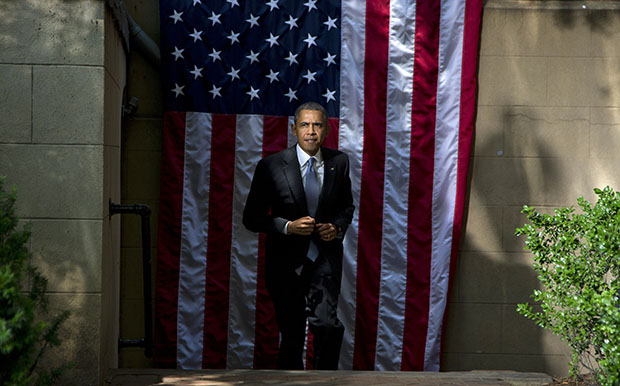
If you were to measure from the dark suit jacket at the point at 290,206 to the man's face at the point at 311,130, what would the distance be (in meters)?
0.11

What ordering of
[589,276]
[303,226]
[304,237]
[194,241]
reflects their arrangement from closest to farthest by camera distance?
[589,276] < [303,226] < [304,237] < [194,241]

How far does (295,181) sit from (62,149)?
1568 millimetres

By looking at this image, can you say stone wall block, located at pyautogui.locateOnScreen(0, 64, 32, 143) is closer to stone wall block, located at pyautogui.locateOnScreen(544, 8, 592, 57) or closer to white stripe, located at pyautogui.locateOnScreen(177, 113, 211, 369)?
white stripe, located at pyautogui.locateOnScreen(177, 113, 211, 369)

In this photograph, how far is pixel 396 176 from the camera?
22.5 feet

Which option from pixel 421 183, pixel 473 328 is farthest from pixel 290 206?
pixel 473 328

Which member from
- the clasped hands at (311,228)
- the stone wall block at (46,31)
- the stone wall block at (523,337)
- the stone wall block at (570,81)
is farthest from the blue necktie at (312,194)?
the stone wall block at (570,81)

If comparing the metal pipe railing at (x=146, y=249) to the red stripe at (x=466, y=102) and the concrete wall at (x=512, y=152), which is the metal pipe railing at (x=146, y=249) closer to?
the concrete wall at (x=512, y=152)

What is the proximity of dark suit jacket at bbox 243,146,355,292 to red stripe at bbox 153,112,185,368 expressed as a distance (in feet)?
4.71

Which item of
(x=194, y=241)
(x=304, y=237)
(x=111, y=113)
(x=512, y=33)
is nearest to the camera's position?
(x=111, y=113)

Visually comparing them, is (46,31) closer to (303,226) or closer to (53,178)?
(53,178)

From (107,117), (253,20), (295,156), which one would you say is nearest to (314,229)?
(295,156)

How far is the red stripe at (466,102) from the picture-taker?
6.81m

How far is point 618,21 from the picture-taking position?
277 inches

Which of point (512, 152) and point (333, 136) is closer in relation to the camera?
point (333, 136)
